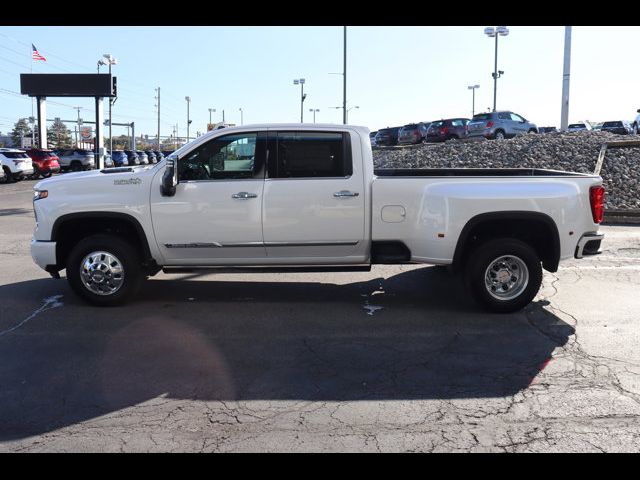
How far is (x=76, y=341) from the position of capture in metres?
5.72

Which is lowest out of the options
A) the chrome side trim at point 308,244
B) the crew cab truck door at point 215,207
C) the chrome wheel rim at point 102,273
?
the chrome wheel rim at point 102,273

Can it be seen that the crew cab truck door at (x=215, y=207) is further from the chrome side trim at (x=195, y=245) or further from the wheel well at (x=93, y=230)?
the wheel well at (x=93, y=230)

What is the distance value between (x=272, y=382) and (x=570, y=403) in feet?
7.19

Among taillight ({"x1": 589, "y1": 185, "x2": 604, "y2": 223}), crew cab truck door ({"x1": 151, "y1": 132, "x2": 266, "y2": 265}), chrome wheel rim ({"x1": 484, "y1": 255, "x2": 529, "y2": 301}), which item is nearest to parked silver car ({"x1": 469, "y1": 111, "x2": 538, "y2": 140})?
taillight ({"x1": 589, "y1": 185, "x2": 604, "y2": 223})

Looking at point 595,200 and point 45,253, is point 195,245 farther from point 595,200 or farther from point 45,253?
point 595,200

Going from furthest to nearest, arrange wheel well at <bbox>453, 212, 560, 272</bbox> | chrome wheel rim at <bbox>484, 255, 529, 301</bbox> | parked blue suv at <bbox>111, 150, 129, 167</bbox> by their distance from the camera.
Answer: parked blue suv at <bbox>111, 150, 129, 167</bbox> → chrome wheel rim at <bbox>484, 255, 529, 301</bbox> → wheel well at <bbox>453, 212, 560, 272</bbox>

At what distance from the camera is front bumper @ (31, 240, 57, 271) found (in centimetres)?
671

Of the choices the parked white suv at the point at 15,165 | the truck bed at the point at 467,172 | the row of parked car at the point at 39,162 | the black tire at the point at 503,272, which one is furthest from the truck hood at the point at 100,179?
the parked white suv at the point at 15,165

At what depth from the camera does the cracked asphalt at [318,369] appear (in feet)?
12.8

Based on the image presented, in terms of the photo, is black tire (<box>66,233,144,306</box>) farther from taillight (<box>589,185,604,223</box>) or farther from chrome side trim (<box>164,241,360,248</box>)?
taillight (<box>589,185,604,223</box>)

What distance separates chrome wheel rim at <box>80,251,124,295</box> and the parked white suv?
89.6 feet

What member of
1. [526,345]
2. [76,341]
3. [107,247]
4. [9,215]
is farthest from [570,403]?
[9,215]

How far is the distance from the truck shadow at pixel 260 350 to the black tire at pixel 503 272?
0.58ft
